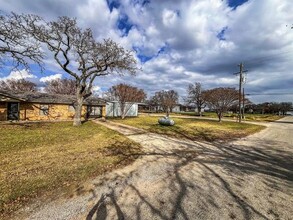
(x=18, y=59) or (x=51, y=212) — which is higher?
(x=18, y=59)

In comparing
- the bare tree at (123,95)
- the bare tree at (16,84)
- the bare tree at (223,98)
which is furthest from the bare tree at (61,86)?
the bare tree at (223,98)

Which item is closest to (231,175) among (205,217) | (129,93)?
(205,217)

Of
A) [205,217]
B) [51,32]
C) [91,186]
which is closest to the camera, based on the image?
[205,217]

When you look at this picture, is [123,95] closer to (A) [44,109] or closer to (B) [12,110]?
(A) [44,109]

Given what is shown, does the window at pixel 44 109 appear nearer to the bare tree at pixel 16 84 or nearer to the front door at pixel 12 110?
the front door at pixel 12 110

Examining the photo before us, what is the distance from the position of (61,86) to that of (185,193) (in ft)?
156

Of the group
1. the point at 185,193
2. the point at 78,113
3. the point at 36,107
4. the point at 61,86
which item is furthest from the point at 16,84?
the point at 185,193

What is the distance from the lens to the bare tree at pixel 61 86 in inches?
1734

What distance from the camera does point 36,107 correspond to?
20.5 m

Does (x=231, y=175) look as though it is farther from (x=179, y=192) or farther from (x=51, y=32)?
(x=51, y=32)

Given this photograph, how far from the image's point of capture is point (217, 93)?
23.6 m

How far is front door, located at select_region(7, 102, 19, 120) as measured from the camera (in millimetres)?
18655

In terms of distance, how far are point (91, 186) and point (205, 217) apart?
2.69 m

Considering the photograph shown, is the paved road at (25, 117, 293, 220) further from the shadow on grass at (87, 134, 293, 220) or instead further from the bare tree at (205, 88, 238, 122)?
the bare tree at (205, 88, 238, 122)
